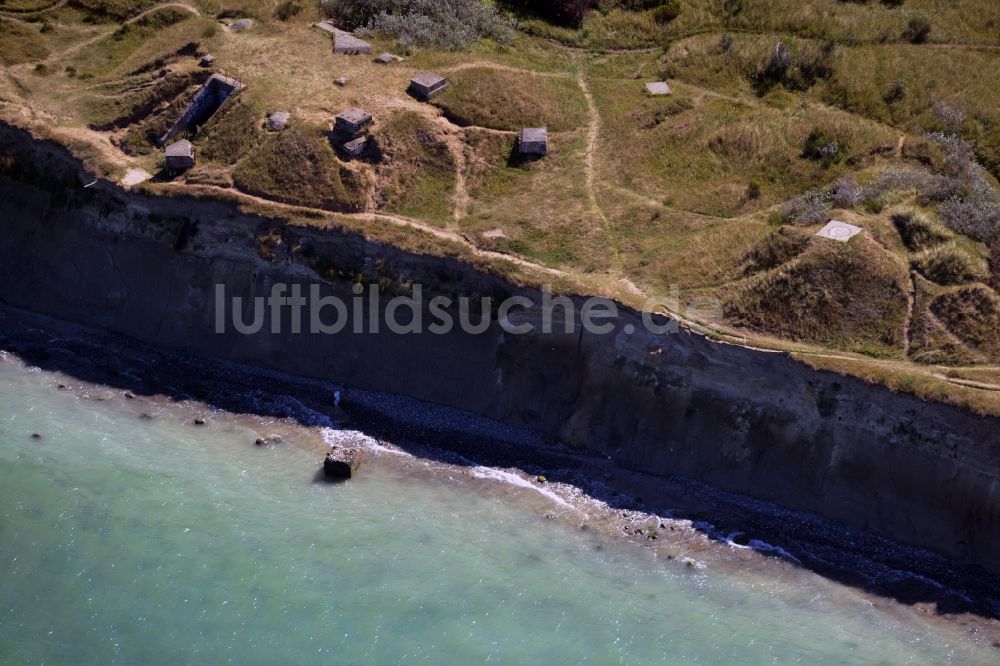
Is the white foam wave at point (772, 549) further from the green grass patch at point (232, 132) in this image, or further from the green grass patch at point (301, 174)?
the green grass patch at point (232, 132)

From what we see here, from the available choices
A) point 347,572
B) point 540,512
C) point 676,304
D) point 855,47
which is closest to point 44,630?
point 347,572

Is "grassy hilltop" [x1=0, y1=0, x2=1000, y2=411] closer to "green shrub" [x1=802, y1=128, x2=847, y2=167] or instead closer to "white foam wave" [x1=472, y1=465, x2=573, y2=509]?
"green shrub" [x1=802, y1=128, x2=847, y2=167]

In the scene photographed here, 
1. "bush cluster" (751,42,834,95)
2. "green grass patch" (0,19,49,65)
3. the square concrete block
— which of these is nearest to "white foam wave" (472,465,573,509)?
the square concrete block

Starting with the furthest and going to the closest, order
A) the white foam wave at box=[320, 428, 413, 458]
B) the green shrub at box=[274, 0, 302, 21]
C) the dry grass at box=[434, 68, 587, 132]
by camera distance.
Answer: the green shrub at box=[274, 0, 302, 21], the dry grass at box=[434, 68, 587, 132], the white foam wave at box=[320, 428, 413, 458]

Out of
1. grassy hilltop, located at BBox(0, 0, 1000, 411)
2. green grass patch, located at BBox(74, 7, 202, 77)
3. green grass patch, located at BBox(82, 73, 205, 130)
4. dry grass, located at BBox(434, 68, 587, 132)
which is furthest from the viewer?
green grass patch, located at BBox(74, 7, 202, 77)

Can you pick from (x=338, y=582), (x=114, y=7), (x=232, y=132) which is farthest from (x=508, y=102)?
(x=338, y=582)

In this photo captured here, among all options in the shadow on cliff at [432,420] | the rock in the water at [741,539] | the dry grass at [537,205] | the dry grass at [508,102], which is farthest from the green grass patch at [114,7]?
the rock in the water at [741,539]
